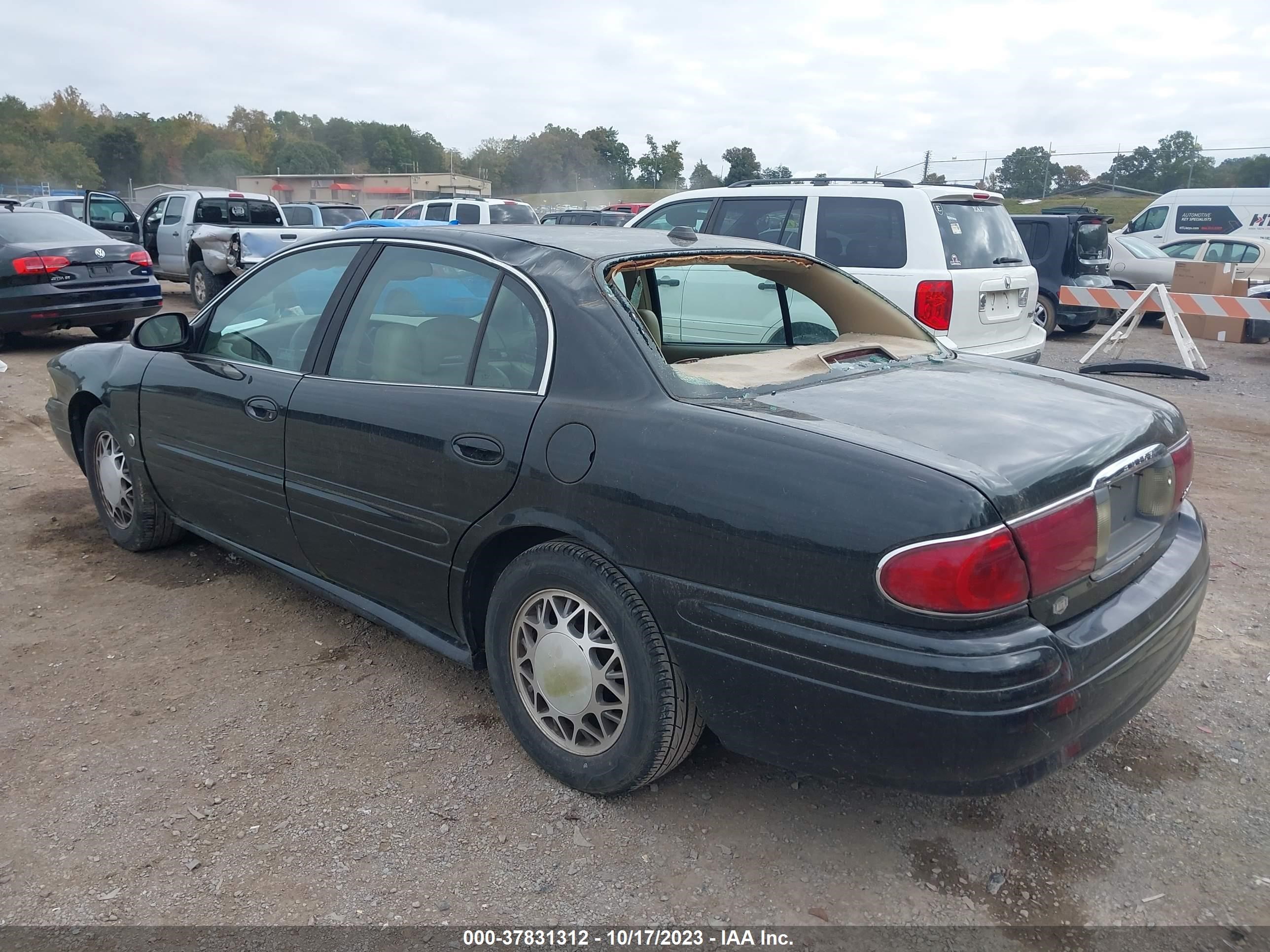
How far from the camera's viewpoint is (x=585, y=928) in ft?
7.50

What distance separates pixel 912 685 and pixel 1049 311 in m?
13.0

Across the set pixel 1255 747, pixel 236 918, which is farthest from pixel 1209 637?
pixel 236 918

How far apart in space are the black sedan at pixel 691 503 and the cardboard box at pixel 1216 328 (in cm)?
1194

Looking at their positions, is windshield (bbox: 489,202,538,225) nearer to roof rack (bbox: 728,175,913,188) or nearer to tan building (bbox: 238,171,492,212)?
roof rack (bbox: 728,175,913,188)

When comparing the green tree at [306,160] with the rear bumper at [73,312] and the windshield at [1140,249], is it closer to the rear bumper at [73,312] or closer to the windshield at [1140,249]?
the windshield at [1140,249]

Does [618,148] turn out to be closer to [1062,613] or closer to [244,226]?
[244,226]

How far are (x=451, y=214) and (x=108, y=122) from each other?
Answer: 3111 inches

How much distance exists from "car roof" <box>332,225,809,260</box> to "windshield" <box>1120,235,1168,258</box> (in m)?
15.4

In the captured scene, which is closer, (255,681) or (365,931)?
(365,931)

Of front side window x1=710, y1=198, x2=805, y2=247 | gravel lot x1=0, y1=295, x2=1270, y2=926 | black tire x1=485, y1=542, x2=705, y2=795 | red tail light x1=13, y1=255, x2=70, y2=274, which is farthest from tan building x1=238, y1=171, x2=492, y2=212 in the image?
black tire x1=485, y1=542, x2=705, y2=795

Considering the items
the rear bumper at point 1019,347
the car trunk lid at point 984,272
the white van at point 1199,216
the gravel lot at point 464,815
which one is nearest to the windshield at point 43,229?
the gravel lot at point 464,815

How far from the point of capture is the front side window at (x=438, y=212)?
17547 millimetres

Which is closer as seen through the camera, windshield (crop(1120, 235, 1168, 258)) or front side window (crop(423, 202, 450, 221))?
windshield (crop(1120, 235, 1168, 258))

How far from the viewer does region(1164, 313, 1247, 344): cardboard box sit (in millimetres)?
13109
